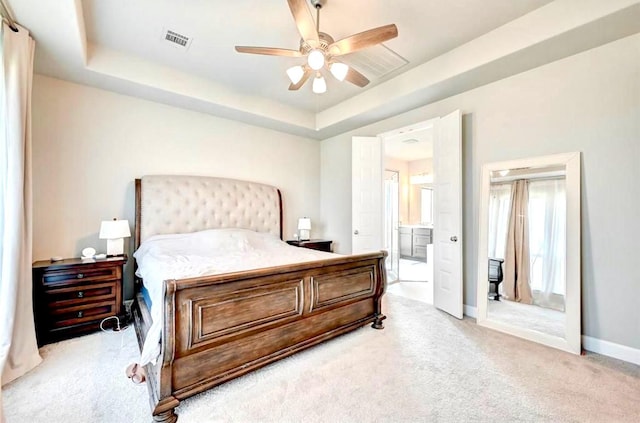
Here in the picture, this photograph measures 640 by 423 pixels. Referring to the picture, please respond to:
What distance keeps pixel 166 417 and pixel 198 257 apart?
1.53 m

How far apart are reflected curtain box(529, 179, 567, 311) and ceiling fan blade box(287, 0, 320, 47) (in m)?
2.61

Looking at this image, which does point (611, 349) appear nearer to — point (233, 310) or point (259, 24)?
point (233, 310)

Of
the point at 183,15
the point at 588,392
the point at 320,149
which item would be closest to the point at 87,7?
the point at 183,15

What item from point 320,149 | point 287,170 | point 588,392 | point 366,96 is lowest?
point 588,392

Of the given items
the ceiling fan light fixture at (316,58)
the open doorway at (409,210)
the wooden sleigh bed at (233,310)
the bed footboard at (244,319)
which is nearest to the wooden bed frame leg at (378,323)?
the wooden sleigh bed at (233,310)

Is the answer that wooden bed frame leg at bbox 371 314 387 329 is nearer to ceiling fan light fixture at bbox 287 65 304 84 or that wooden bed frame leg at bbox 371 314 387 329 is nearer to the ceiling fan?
the ceiling fan

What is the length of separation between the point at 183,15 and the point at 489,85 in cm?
326

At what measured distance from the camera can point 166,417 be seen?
1.69 meters

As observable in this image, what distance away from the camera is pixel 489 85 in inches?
131

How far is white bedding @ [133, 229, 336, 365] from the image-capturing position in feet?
6.48

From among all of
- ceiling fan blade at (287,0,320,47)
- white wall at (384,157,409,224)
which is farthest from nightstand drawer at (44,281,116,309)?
white wall at (384,157,409,224)

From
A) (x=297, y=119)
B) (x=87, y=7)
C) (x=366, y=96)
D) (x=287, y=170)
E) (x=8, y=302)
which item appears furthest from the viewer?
(x=287, y=170)

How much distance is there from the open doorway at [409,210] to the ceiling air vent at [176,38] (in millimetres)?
3758

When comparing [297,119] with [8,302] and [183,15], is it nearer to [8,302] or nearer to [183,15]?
[183,15]
